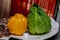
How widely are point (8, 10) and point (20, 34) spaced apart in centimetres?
24

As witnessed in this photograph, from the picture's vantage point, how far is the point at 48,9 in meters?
0.98

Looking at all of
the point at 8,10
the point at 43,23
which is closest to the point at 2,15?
the point at 8,10

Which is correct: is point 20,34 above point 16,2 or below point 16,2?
below

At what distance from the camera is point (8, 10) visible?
0.97 m

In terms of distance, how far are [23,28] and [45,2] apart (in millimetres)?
257

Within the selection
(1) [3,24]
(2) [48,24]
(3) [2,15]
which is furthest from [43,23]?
(3) [2,15]

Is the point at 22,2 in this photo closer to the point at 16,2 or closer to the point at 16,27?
the point at 16,2

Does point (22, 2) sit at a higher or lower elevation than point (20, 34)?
higher

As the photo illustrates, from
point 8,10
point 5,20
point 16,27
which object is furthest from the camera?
point 8,10

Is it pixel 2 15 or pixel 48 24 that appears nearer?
pixel 48 24

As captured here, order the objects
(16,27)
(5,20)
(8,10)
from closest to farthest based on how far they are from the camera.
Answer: (16,27) < (5,20) < (8,10)

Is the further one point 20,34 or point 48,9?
point 48,9

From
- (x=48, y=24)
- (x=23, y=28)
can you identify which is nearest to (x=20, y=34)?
(x=23, y=28)

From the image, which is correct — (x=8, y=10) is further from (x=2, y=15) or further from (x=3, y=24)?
(x=3, y=24)
